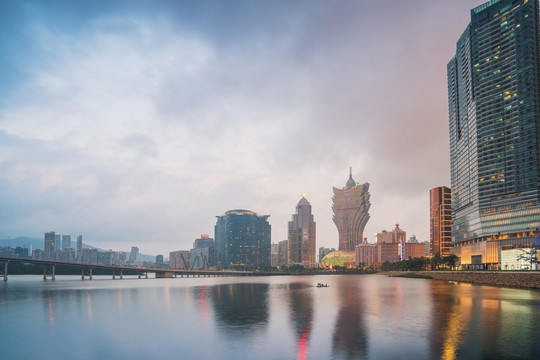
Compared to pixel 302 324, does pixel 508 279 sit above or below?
below

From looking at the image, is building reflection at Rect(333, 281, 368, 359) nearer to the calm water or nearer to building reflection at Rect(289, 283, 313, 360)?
the calm water

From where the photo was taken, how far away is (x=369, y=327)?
6044 centimetres

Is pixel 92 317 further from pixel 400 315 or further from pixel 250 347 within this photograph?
pixel 400 315

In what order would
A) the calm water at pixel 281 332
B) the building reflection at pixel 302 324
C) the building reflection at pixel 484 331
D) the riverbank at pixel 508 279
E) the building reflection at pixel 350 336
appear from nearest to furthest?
the building reflection at pixel 484 331 < the building reflection at pixel 350 336 < the calm water at pixel 281 332 < the building reflection at pixel 302 324 < the riverbank at pixel 508 279

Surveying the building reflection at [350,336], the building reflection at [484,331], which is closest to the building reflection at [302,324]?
the building reflection at [350,336]

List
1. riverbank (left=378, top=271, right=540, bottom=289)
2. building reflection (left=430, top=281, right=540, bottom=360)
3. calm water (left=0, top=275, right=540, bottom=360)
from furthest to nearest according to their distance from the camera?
riverbank (left=378, top=271, right=540, bottom=289)
calm water (left=0, top=275, right=540, bottom=360)
building reflection (left=430, top=281, right=540, bottom=360)

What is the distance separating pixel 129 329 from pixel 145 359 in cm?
2122

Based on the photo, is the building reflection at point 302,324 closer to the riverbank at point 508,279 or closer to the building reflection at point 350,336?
the building reflection at point 350,336

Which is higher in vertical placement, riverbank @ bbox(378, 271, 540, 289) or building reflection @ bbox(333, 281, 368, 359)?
building reflection @ bbox(333, 281, 368, 359)

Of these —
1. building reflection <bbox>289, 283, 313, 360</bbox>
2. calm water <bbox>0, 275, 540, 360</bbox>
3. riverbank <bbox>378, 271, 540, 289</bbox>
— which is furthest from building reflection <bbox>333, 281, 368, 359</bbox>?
riverbank <bbox>378, 271, 540, 289</bbox>

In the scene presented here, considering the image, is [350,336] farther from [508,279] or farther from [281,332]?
[508,279]

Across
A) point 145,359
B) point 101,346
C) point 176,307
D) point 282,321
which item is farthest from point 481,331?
point 176,307

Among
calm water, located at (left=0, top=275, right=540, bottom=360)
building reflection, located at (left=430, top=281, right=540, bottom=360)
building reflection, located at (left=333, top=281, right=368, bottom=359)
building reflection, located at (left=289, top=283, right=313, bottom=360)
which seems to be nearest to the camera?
building reflection, located at (left=430, top=281, right=540, bottom=360)

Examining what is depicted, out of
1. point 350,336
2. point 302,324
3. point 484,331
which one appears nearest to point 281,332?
point 302,324
